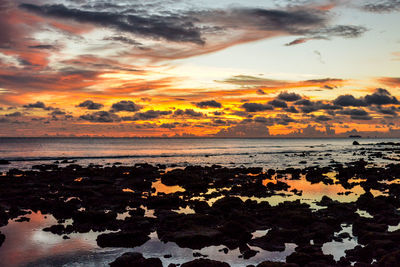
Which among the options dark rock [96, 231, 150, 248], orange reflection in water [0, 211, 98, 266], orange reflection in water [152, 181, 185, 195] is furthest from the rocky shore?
orange reflection in water [0, 211, 98, 266]

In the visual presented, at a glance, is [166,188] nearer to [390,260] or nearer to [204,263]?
[204,263]

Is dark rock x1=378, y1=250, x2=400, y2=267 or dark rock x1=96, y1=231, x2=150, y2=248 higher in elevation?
dark rock x1=378, y1=250, x2=400, y2=267

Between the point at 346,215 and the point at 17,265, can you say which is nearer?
the point at 17,265

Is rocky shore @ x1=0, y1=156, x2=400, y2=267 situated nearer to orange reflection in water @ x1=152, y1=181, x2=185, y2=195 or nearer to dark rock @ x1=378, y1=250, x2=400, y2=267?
dark rock @ x1=378, y1=250, x2=400, y2=267

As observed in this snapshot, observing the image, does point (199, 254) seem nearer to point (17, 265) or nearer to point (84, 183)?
point (17, 265)

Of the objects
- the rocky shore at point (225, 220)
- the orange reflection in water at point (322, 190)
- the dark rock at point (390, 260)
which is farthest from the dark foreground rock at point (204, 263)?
the orange reflection in water at point (322, 190)

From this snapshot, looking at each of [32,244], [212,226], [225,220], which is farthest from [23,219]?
[225,220]

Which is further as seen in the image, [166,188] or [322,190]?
[166,188]

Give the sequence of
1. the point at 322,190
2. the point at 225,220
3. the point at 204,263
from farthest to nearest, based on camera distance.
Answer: the point at 322,190 < the point at 225,220 < the point at 204,263

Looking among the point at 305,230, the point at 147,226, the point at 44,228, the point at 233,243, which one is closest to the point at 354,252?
the point at 305,230

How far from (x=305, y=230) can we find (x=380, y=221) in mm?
6023

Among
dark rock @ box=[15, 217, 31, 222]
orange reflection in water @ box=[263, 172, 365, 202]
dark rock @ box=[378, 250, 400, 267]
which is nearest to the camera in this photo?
dark rock @ box=[378, 250, 400, 267]

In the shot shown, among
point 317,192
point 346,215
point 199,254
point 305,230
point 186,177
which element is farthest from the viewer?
point 186,177

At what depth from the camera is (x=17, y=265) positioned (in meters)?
16.8
